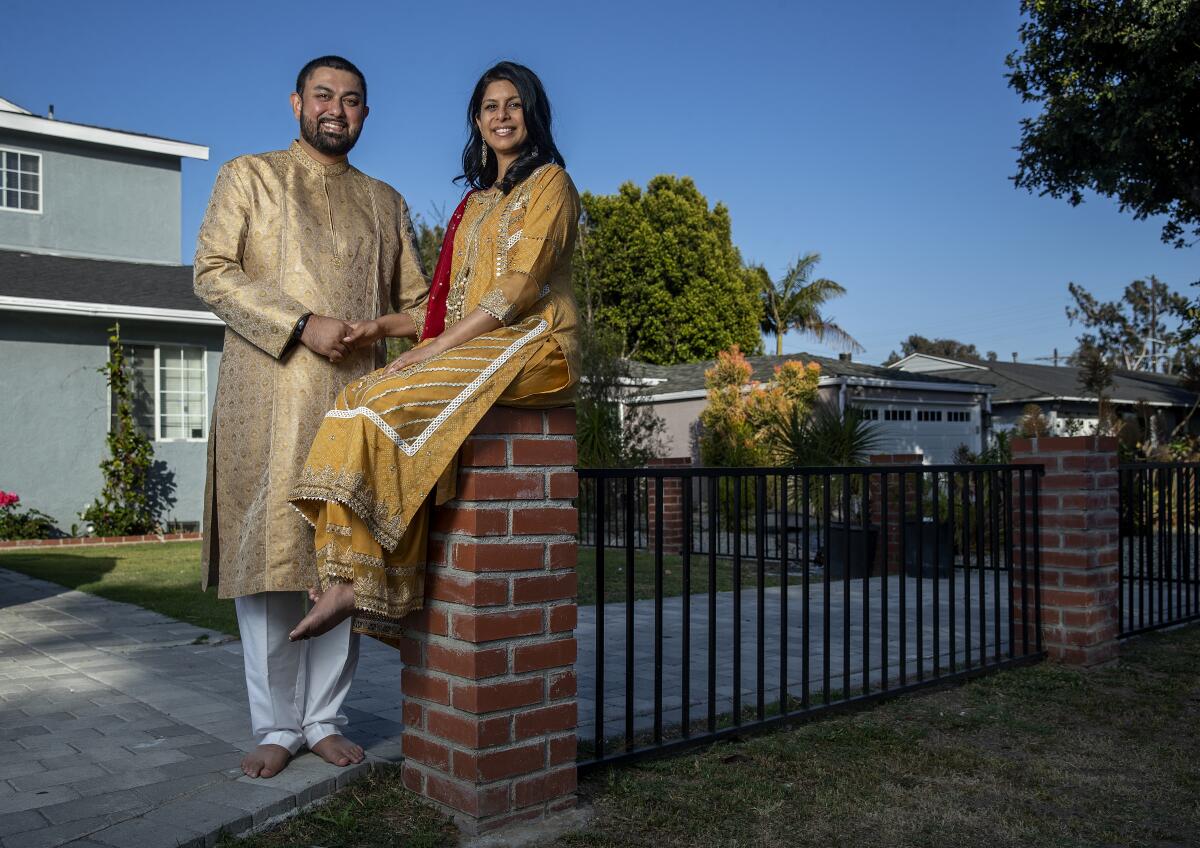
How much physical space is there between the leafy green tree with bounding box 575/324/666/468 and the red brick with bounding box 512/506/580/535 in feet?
34.9

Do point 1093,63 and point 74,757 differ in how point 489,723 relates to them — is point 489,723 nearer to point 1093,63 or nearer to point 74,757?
point 74,757

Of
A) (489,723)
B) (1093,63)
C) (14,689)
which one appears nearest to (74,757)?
(14,689)

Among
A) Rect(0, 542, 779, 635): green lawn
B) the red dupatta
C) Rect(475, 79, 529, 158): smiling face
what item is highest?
Rect(475, 79, 529, 158): smiling face

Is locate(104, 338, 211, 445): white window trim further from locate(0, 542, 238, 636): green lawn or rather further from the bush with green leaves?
locate(0, 542, 238, 636): green lawn

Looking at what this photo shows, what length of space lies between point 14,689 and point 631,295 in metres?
30.1

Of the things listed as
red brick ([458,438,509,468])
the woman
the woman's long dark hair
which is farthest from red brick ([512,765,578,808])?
the woman's long dark hair

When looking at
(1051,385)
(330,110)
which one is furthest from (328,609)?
(1051,385)

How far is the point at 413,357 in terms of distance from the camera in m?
2.79

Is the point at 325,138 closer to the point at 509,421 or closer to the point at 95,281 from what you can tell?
the point at 509,421

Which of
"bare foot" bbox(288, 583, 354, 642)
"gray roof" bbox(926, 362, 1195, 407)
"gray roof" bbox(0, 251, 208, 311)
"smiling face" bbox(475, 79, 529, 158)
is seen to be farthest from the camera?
"gray roof" bbox(926, 362, 1195, 407)

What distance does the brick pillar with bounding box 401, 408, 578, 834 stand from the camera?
2.84 metres

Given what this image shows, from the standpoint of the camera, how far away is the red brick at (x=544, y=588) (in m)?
2.93

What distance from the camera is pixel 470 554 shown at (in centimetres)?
285

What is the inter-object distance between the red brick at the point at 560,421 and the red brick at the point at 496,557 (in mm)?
353
